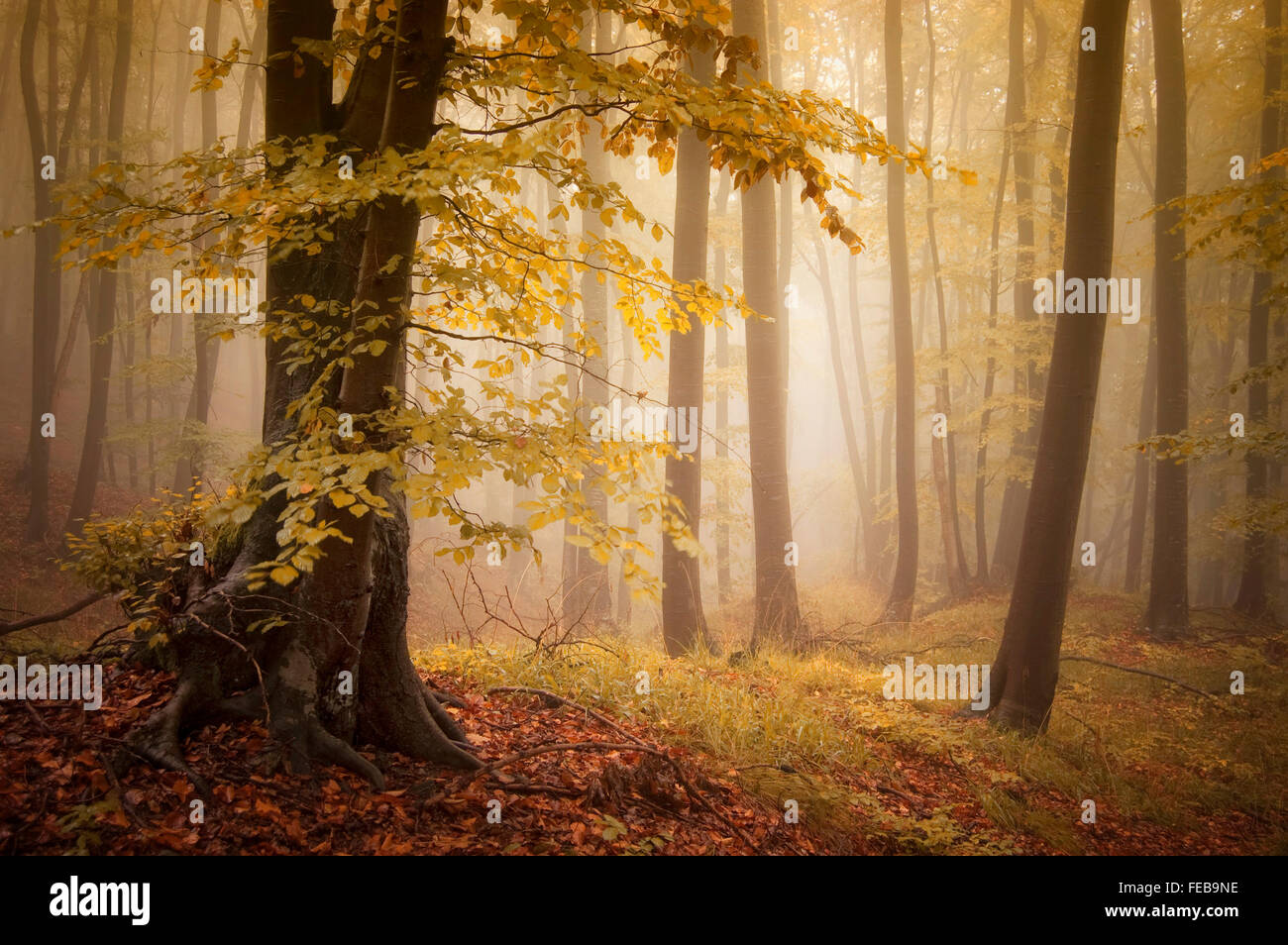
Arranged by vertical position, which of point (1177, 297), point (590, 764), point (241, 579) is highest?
point (1177, 297)

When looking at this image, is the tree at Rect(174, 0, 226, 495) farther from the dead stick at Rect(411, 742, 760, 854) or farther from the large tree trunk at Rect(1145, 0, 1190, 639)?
the large tree trunk at Rect(1145, 0, 1190, 639)

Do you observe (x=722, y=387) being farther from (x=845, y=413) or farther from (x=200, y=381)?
(x=200, y=381)

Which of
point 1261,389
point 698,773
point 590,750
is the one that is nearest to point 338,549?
point 590,750

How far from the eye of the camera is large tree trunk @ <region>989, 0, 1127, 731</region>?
6.45 metres

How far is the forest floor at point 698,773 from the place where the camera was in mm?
3256

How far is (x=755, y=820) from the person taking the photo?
418 cm

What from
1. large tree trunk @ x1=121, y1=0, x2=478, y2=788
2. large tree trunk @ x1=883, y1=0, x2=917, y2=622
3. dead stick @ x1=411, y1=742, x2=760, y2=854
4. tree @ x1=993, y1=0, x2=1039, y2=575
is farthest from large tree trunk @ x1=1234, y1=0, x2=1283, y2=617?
large tree trunk @ x1=121, y1=0, x2=478, y2=788

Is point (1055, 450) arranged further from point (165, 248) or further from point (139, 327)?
point (139, 327)

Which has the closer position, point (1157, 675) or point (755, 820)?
point (755, 820)

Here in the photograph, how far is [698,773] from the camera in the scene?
4469 mm

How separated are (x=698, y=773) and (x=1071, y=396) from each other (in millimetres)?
5058

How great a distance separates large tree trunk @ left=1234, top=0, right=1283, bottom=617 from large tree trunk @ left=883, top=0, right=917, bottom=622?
17.1 feet

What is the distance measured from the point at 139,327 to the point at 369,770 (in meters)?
24.3

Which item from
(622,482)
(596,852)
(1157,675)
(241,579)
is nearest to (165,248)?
(241,579)
